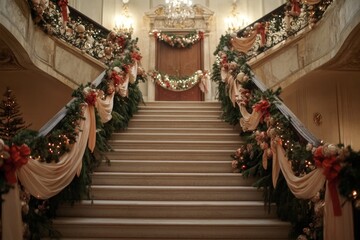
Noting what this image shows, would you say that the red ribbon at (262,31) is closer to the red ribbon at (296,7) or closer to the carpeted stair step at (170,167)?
the red ribbon at (296,7)

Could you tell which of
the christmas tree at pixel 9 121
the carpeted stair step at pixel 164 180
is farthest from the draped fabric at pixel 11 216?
the christmas tree at pixel 9 121

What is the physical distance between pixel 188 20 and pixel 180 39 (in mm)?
789

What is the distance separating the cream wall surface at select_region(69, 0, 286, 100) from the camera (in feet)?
44.2

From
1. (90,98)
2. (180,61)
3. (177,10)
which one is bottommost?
(90,98)

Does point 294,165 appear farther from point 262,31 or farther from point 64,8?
point 64,8

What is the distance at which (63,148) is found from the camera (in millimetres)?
4664

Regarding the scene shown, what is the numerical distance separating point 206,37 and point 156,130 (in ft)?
23.4

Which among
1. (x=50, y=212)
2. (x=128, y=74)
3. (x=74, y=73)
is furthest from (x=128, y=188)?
(x=74, y=73)

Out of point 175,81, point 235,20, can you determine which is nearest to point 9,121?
point 175,81

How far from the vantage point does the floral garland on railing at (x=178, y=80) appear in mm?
13312

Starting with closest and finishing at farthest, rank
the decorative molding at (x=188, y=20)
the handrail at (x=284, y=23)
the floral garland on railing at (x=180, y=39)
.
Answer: the handrail at (x=284, y=23)
the floral garland on railing at (x=180, y=39)
the decorative molding at (x=188, y=20)

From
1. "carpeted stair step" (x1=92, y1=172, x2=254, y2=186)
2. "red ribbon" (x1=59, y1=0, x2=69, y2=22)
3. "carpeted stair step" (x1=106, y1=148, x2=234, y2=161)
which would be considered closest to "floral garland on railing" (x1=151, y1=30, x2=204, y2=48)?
"red ribbon" (x1=59, y1=0, x2=69, y2=22)

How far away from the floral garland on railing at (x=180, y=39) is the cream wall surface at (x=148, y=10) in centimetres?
27

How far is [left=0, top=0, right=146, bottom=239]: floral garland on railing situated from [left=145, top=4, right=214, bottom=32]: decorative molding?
5904mm
